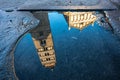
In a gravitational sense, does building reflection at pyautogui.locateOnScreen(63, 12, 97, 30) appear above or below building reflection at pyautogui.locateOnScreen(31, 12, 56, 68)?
above

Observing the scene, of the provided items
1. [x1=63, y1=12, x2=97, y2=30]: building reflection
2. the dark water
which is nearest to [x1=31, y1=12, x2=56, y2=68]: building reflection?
the dark water

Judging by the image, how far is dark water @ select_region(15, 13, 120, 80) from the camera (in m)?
4.68

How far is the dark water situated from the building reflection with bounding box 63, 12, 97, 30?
43 cm

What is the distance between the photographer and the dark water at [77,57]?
468 cm

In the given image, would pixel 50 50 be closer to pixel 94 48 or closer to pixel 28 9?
pixel 94 48

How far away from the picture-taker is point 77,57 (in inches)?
211

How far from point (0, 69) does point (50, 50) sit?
1929 millimetres

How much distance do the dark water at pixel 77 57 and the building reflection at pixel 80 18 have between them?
43 centimetres

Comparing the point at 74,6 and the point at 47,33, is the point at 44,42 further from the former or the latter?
the point at 74,6

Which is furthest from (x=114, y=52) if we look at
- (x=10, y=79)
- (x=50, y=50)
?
(x=10, y=79)

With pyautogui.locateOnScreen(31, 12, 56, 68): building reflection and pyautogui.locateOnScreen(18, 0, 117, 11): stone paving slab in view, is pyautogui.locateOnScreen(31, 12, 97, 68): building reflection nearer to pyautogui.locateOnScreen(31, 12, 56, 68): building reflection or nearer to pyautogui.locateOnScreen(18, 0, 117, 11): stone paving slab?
pyautogui.locateOnScreen(31, 12, 56, 68): building reflection

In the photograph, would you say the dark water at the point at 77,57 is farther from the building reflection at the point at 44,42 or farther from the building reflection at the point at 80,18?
the building reflection at the point at 80,18

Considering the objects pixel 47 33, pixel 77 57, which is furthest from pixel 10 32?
pixel 77 57

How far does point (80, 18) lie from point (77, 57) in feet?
11.0
